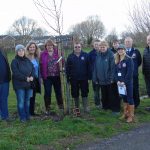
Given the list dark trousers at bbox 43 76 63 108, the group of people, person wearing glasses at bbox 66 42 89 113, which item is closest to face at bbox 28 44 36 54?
the group of people

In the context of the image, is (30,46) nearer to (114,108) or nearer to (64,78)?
(64,78)

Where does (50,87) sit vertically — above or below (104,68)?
below

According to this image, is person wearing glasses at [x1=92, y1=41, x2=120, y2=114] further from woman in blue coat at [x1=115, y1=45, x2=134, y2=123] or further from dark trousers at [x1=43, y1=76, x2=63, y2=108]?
dark trousers at [x1=43, y1=76, x2=63, y2=108]

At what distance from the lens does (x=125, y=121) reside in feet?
31.5

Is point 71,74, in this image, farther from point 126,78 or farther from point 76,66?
point 126,78

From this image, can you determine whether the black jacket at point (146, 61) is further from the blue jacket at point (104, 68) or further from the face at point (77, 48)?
the face at point (77, 48)

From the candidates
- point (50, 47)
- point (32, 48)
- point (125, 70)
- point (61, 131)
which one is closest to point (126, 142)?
point (61, 131)

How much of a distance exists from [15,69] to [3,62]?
408 mm

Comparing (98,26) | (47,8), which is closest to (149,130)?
(47,8)

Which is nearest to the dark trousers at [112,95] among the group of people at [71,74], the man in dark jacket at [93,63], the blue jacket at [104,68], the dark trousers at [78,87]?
the group of people at [71,74]

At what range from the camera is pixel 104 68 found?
33.6 ft

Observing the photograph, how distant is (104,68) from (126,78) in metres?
0.79

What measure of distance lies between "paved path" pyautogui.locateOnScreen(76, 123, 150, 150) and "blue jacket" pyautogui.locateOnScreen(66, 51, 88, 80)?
2292 mm

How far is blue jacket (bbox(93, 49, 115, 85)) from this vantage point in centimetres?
1020
